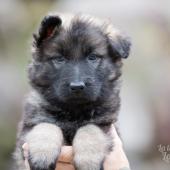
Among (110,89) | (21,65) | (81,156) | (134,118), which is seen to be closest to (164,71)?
(134,118)

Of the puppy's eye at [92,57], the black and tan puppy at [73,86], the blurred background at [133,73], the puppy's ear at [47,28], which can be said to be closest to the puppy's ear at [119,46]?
the black and tan puppy at [73,86]

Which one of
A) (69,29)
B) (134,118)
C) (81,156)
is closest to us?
(81,156)

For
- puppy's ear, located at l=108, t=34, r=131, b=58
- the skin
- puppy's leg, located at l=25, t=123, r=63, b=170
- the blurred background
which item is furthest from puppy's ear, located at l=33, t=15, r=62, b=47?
the blurred background

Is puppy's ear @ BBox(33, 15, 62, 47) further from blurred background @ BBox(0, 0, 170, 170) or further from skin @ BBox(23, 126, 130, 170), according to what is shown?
blurred background @ BBox(0, 0, 170, 170)

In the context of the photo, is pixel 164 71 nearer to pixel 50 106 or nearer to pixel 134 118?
pixel 134 118

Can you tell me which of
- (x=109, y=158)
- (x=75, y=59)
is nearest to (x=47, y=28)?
(x=75, y=59)

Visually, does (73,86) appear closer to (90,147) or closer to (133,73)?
(90,147)

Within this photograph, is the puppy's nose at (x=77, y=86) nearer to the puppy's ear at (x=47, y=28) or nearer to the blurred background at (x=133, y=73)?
the puppy's ear at (x=47, y=28)

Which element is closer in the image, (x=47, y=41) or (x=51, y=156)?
(x=51, y=156)
